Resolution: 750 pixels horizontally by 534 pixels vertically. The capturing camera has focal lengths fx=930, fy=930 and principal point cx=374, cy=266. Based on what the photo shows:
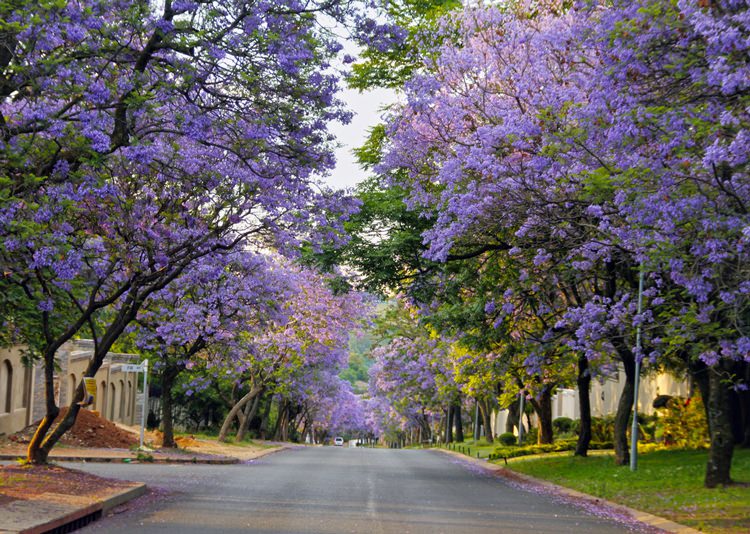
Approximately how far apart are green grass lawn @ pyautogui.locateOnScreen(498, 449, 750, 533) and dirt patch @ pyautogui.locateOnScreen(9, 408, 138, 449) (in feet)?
47.3

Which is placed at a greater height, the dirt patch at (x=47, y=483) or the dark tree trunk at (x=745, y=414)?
the dark tree trunk at (x=745, y=414)

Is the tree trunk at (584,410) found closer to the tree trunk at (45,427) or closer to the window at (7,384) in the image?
the tree trunk at (45,427)

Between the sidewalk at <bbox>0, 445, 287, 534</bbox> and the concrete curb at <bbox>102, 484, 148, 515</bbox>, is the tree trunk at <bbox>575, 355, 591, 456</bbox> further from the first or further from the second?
the sidewalk at <bbox>0, 445, 287, 534</bbox>

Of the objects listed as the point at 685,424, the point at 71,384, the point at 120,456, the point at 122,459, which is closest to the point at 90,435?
the point at 120,456

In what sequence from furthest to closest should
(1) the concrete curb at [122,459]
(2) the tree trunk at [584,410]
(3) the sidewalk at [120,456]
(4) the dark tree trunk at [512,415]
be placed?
(4) the dark tree trunk at [512,415]
(2) the tree trunk at [584,410]
(3) the sidewalk at [120,456]
(1) the concrete curb at [122,459]

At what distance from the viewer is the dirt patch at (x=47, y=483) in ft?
42.5

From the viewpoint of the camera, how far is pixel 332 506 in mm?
15070

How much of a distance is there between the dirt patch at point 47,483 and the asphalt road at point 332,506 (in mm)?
721

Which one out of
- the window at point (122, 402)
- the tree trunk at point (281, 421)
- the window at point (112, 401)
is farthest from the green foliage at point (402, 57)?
the tree trunk at point (281, 421)

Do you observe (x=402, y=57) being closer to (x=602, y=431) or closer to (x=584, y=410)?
(x=584, y=410)

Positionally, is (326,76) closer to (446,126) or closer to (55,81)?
(55,81)

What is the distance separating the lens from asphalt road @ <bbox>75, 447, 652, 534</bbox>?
12250 millimetres

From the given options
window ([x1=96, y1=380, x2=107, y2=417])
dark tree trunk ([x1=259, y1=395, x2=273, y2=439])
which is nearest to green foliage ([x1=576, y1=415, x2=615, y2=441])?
dark tree trunk ([x1=259, y1=395, x2=273, y2=439])

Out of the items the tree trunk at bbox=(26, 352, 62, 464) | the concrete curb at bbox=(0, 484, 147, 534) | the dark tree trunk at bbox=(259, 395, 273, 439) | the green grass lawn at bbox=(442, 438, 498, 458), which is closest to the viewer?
the concrete curb at bbox=(0, 484, 147, 534)
